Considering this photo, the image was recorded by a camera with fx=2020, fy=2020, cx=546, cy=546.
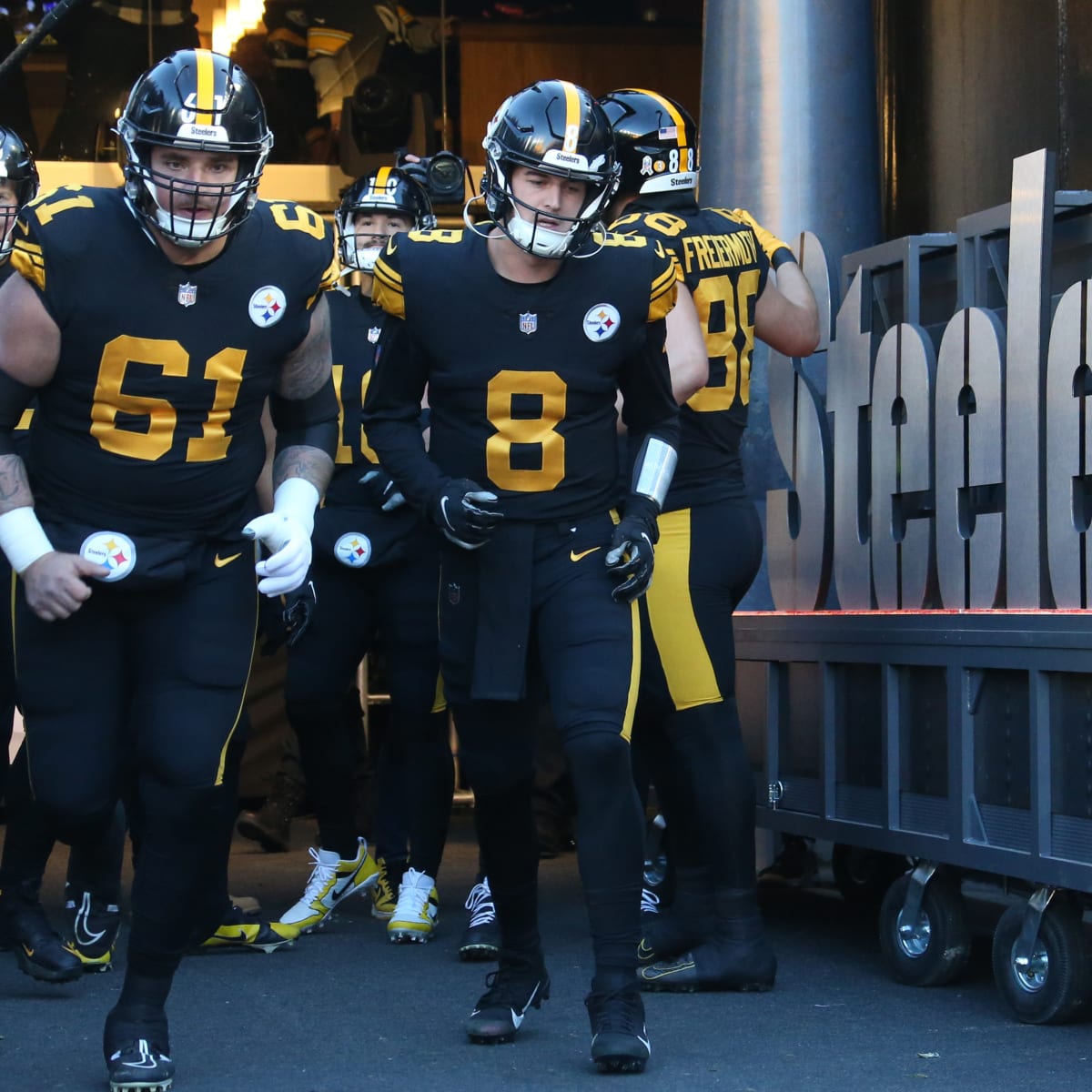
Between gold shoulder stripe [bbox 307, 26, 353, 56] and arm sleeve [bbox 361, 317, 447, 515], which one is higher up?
gold shoulder stripe [bbox 307, 26, 353, 56]

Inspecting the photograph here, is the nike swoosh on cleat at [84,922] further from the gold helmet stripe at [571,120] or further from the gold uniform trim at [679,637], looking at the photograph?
the gold helmet stripe at [571,120]

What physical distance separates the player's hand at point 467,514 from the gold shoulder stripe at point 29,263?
87 cm

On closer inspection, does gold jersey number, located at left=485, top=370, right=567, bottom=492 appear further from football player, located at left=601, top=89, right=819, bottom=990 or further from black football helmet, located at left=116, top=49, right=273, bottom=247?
football player, located at left=601, top=89, right=819, bottom=990

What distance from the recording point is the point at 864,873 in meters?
6.22

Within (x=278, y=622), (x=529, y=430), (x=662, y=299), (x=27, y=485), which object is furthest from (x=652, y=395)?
(x=27, y=485)

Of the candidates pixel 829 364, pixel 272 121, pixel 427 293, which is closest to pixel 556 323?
pixel 427 293

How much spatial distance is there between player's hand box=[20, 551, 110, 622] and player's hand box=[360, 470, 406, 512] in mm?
1939

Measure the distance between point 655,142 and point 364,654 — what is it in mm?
1730

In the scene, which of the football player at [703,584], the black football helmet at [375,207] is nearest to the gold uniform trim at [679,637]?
the football player at [703,584]

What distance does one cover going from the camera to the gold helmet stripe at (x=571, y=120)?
402 cm

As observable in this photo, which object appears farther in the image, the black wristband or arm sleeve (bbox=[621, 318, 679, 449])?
the black wristband

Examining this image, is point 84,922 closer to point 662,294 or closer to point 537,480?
point 537,480

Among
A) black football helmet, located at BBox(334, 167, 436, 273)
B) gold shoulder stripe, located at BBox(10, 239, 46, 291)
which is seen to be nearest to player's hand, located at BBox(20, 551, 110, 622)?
gold shoulder stripe, located at BBox(10, 239, 46, 291)

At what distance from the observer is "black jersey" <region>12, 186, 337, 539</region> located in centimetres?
381
